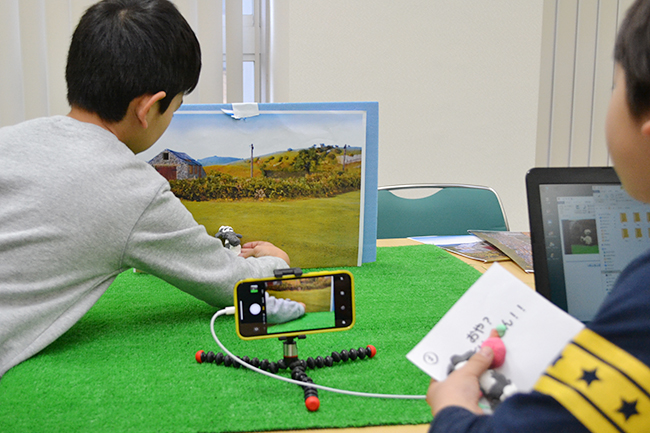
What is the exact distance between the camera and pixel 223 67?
206 centimetres

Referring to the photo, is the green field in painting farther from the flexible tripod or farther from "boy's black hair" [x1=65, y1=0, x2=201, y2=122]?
the flexible tripod

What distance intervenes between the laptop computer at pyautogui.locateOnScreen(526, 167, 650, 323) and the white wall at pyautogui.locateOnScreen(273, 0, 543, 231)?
1473 millimetres

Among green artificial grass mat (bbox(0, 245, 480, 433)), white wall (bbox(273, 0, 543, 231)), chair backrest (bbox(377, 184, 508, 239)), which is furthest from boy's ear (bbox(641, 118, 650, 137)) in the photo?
white wall (bbox(273, 0, 543, 231))

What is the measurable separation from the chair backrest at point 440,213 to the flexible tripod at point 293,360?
3.10 feet

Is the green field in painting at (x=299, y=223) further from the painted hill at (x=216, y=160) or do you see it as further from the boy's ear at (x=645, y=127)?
the boy's ear at (x=645, y=127)

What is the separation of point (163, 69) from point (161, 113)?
8 centimetres

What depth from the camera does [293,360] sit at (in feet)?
2.06

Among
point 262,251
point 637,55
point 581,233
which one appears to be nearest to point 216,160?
point 262,251

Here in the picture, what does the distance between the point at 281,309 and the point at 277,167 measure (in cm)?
49

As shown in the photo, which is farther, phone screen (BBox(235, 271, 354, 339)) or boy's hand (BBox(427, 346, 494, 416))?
phone screen (BBox(235, 271, 354, 339))

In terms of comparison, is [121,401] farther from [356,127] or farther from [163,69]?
[356,127]

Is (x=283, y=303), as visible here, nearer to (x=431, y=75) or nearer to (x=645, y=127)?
(x=645, y=127)

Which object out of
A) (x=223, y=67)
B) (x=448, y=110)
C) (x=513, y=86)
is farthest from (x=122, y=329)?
(x=513, y=86)

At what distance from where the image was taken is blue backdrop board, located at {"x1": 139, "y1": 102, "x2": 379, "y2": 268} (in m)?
1.04
